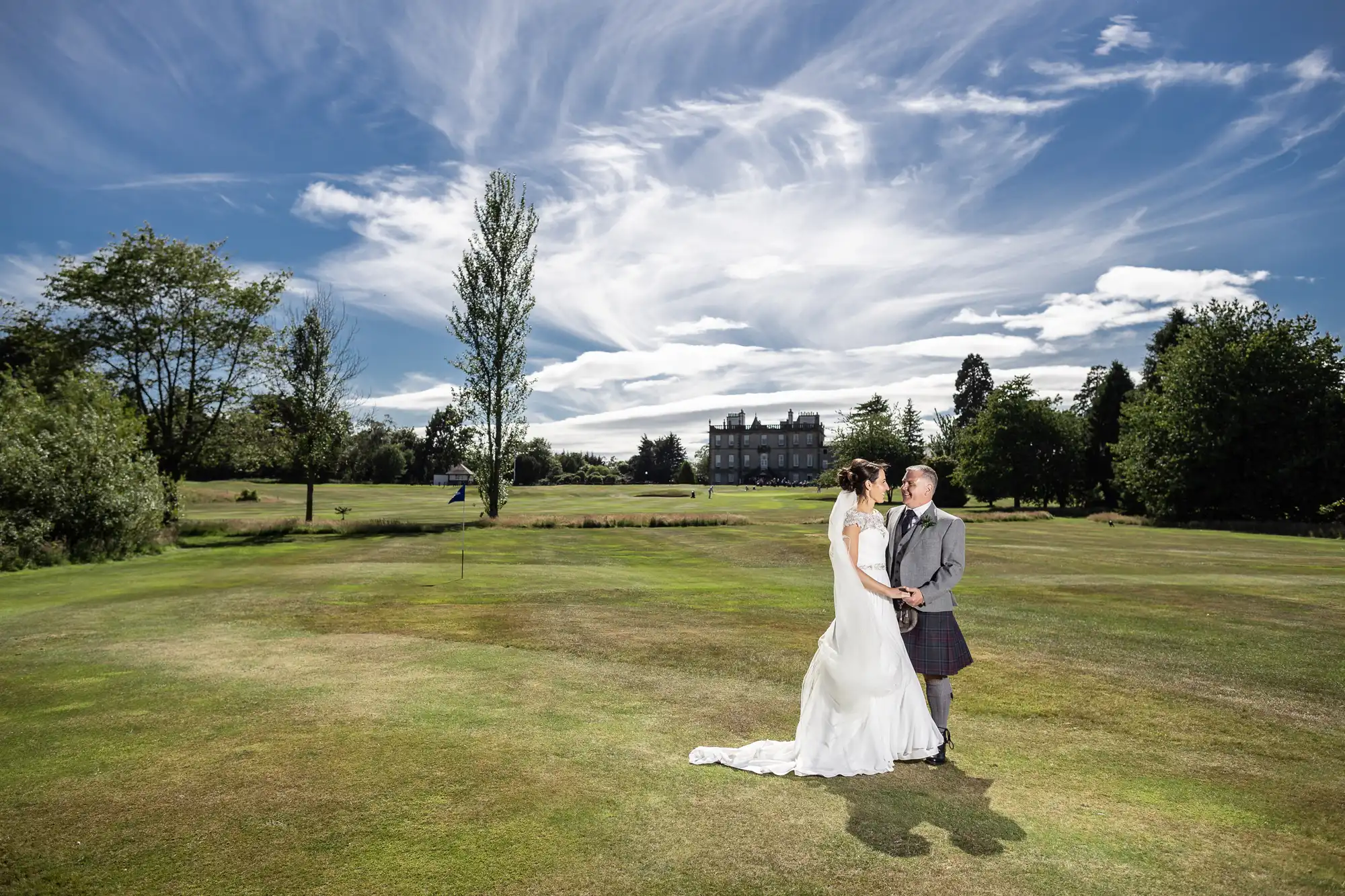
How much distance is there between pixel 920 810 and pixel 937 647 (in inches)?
65.5

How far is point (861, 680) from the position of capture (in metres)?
7.39

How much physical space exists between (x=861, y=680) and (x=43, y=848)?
23.4ft

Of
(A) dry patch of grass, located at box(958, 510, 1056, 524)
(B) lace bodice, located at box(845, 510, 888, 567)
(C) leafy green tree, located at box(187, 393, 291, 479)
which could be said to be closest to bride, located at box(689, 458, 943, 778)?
(B) lace bodice, located at box(845, 510, 888, 567)

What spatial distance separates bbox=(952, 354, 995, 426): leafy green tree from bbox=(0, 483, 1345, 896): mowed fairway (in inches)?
4375

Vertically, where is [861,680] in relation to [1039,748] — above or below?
above

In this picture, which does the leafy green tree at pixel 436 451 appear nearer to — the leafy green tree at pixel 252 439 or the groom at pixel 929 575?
the leafy green tree at pixel 252 439

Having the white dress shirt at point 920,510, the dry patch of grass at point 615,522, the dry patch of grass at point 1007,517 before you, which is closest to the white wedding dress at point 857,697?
the white dress shirt at point 920,510

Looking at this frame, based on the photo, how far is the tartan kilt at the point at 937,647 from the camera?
25.0 feet

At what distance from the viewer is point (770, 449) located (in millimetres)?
186375

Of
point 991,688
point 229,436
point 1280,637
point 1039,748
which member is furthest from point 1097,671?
point 229,436

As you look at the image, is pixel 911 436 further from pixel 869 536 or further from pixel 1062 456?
pixel 869 536

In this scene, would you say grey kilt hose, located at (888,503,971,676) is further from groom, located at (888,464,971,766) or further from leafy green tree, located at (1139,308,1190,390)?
leafy green tree, located at (1139,308,1190,390)

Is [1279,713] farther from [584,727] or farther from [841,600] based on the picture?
[584,727]

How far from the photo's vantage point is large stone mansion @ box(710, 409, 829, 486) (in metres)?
186
